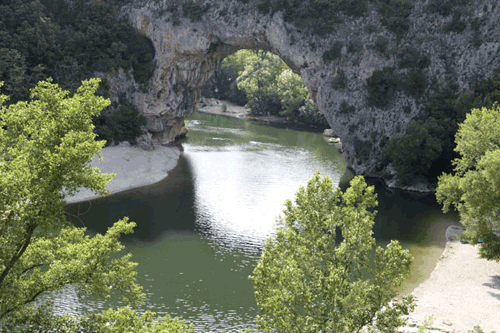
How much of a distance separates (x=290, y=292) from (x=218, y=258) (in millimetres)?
24520

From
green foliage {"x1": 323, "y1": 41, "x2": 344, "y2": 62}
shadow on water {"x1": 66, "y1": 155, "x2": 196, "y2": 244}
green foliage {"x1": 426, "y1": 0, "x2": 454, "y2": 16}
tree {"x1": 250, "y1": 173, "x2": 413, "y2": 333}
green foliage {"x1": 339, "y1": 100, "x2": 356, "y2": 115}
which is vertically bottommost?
shadow on water {"x1": 66, "y1": 155, "x2": 196, "y2": 244}

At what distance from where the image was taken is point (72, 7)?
77062 mm

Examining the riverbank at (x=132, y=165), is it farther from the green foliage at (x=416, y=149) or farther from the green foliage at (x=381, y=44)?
the green foliage at (x=381, y=44)

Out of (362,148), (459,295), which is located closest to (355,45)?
(362,148)

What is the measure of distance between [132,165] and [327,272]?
2027 inches

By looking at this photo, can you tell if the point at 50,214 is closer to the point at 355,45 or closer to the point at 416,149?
the point at 416,149

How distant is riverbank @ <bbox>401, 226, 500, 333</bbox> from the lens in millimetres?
31672

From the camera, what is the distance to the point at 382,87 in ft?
228

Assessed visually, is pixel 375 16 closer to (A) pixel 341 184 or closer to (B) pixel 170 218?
(A) pixel 341 184

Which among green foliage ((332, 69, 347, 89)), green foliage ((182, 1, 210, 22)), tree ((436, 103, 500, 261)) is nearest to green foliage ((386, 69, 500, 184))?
green foliage ((332, 69, 347, 89))

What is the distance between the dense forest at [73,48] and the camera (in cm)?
6762

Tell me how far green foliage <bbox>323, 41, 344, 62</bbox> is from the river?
47.9ft

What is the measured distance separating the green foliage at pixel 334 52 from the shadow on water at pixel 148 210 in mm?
24532

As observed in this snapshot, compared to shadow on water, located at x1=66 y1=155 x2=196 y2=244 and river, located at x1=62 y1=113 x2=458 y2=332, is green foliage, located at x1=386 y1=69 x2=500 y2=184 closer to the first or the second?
river, located at x1=62 y1=113 x2=458 y2=332
